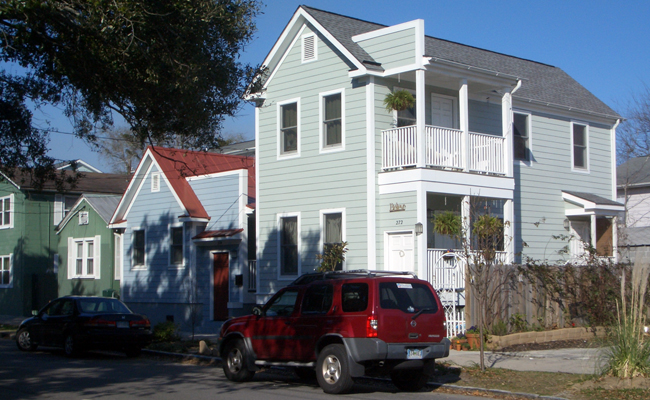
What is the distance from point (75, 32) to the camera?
11.8 m

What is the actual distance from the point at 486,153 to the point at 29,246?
72.6 feet

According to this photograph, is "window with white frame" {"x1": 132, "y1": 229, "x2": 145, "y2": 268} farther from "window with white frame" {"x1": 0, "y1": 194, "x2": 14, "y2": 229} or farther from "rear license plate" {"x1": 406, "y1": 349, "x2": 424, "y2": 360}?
"rear license plate" {"x1": 406, "y1": 349, "x2": 424, "y2": 360}

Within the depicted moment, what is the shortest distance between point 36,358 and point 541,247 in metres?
14.6

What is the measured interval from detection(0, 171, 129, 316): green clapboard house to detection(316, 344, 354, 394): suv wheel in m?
23.8

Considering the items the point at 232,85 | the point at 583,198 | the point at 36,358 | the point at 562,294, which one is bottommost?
the point at 36,358

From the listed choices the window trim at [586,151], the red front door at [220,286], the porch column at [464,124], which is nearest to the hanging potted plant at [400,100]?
the porch column at [464,124]

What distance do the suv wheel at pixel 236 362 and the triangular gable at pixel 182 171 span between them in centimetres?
1130

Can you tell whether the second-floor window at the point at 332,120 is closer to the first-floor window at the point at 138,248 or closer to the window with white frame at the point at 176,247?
the window with white frame at the point at 176,247

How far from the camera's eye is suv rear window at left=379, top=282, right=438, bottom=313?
10797 millimetres

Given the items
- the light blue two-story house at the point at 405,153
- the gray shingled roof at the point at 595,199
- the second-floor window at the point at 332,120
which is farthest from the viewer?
the gray shingled roof at the point at 595,199

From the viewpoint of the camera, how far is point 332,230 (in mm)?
20219

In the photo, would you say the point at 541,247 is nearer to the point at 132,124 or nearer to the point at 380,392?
the point at 380,392

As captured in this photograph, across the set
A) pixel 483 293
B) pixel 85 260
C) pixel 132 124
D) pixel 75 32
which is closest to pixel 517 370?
pixel 483 293

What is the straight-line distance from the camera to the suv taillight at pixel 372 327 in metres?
10.5
